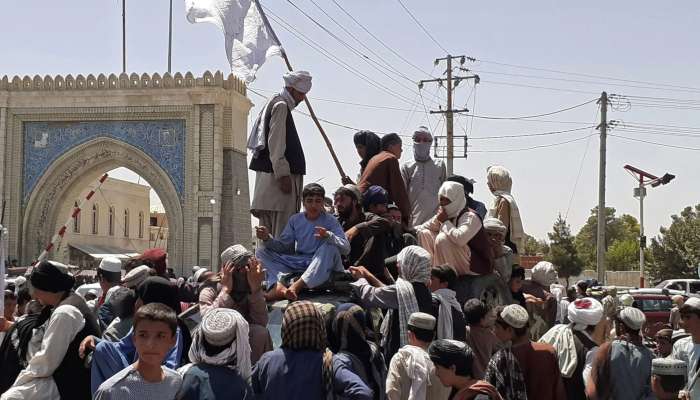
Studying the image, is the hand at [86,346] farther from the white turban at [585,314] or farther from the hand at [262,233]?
the white turban at [585,314]

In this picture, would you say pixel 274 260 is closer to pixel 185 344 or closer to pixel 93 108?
pixel 185 344

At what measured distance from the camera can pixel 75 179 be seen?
1126 inches

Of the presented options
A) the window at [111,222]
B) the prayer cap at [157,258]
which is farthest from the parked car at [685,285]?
the window at [111,222]

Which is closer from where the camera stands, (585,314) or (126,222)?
(585,314)

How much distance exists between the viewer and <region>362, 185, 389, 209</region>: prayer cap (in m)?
6.73

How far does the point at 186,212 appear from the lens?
89.5ft

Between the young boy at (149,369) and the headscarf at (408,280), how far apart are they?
5.54 ft

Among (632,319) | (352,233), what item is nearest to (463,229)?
(352,233)

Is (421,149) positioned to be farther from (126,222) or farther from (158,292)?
(126,222)

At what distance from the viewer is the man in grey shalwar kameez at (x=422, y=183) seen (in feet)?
27.3

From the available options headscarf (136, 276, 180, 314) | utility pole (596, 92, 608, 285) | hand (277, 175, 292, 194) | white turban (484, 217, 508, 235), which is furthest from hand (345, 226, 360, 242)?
utility pole (596, 92, 608, 285)

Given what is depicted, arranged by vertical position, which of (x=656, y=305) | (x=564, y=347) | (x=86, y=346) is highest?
(x=86, y=346)

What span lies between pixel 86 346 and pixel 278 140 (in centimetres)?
304

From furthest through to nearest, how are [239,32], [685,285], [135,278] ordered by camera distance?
[685,285], [239,32], [135,278]
